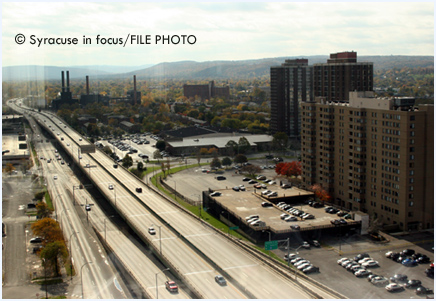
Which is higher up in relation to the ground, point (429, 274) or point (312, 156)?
point (312, 156)

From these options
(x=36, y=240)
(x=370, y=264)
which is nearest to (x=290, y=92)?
(x=36, y=240)

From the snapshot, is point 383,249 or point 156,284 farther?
point 383,249

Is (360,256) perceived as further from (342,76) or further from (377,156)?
(342,76)

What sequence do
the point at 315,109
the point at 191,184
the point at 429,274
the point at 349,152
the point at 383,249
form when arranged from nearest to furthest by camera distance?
the point at 429,274, the point at 383,249, the point at 349,152, the point at 315,109, the point at 191,184

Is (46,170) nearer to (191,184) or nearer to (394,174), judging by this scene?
(191,184)

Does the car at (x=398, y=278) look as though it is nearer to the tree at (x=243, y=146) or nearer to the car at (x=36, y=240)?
the car at (x=36, y=240)

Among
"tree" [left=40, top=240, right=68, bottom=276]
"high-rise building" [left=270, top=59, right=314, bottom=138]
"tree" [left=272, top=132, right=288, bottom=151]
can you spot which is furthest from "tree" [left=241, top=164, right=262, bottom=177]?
"tree" [left=40, top=240, right=68, bottom=276]

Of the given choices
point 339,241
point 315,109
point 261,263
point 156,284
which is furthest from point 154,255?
point 315,109

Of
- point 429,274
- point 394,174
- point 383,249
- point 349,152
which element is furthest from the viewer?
point 349,152
